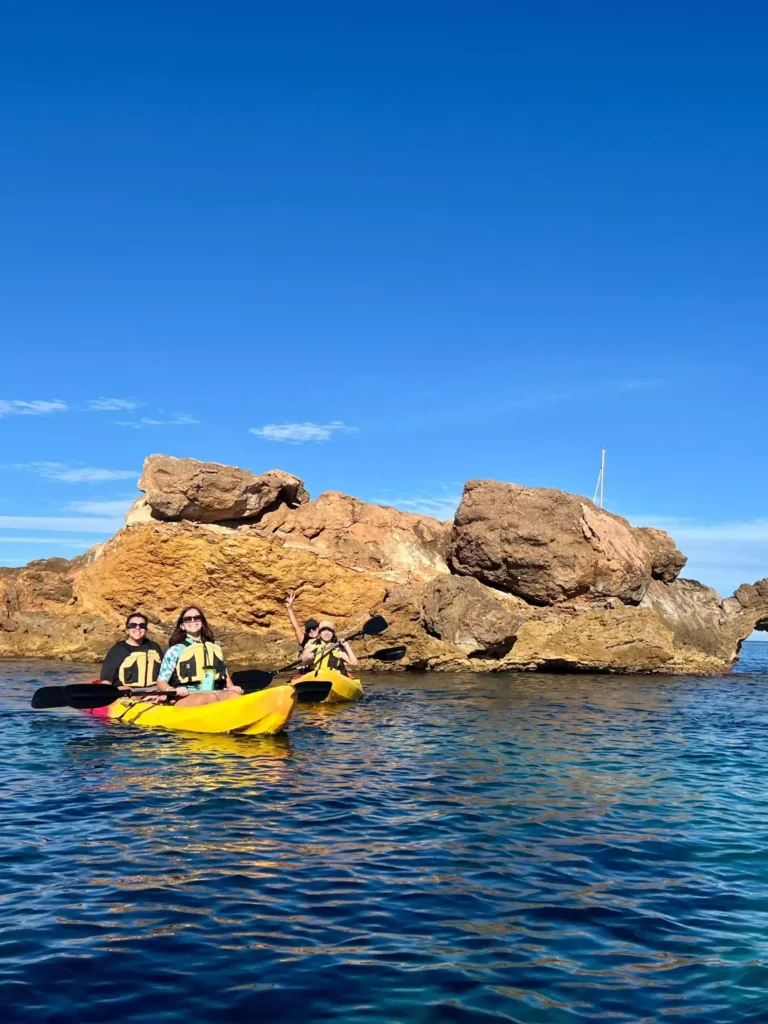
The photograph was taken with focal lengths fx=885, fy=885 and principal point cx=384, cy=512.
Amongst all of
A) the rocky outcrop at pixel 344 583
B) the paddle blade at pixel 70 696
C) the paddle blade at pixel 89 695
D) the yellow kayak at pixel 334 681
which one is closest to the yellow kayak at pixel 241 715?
the paddle blade at pixel 89 695

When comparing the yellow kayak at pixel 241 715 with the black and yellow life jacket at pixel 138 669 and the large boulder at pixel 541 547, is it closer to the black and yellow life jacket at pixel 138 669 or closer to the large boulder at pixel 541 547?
the black and yellow life jacket at pixel 138 669

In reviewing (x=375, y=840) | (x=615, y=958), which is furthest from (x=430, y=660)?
(x=615, y=958)

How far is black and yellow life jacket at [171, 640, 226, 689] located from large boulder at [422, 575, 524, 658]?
36.9 ft

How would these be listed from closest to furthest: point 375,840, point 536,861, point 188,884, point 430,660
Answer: point 188,884 → point 536,861 → point 375,840 → point 430,660

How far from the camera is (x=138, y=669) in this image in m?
13.0

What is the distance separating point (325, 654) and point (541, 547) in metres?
8.92

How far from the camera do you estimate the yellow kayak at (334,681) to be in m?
15.5

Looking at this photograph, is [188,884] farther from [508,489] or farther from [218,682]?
[508,489]

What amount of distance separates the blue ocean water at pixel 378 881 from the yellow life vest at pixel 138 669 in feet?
5.58

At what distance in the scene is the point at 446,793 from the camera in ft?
27.3

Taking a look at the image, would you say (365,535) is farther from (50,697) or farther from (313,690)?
(50,697)

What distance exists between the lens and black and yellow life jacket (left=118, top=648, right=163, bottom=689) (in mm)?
12938

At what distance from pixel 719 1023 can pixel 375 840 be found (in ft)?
10.1

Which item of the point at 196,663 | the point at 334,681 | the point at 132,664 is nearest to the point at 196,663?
the point at 196,663
